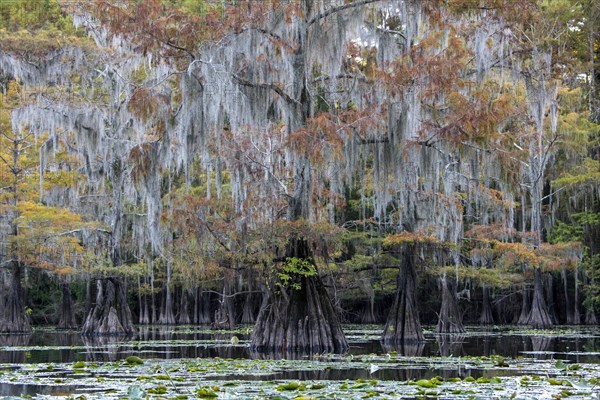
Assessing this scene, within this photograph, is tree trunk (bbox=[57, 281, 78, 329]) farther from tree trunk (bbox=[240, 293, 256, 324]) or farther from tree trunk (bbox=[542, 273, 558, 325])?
tree trunk (bbox=[542, 273, 558, 325])

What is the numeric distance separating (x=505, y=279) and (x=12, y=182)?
16.3m

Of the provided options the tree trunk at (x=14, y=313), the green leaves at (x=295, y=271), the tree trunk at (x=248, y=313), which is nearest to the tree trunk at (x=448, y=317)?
the green leaves at (x=295, y=271)

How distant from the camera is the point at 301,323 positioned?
1507 centimetres

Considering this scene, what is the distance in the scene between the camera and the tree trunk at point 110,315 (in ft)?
85.9

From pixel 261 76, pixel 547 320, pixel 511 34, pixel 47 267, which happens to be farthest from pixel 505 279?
pixel 261 76

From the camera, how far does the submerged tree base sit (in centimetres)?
1494

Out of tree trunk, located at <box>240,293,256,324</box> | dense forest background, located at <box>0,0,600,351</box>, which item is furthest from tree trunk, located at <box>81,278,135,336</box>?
tree trunk, located at <box>240,293,256,324</box>

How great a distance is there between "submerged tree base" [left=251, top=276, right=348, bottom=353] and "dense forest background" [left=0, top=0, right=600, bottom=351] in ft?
0.11

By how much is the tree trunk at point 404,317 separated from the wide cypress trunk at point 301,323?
373cm

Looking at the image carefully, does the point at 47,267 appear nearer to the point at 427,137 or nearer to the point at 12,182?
the point at 12,182

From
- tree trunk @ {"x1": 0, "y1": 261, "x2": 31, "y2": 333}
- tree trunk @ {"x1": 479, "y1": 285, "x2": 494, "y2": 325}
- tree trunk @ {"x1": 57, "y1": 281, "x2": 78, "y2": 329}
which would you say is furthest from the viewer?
tree trunk @ {"x1": 479, "y1": 285, "x2": 494, "y2": 325}

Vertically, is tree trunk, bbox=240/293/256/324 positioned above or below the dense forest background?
below

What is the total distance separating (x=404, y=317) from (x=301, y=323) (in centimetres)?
461

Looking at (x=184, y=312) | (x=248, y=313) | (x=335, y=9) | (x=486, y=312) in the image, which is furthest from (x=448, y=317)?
(x=184, y=312)
